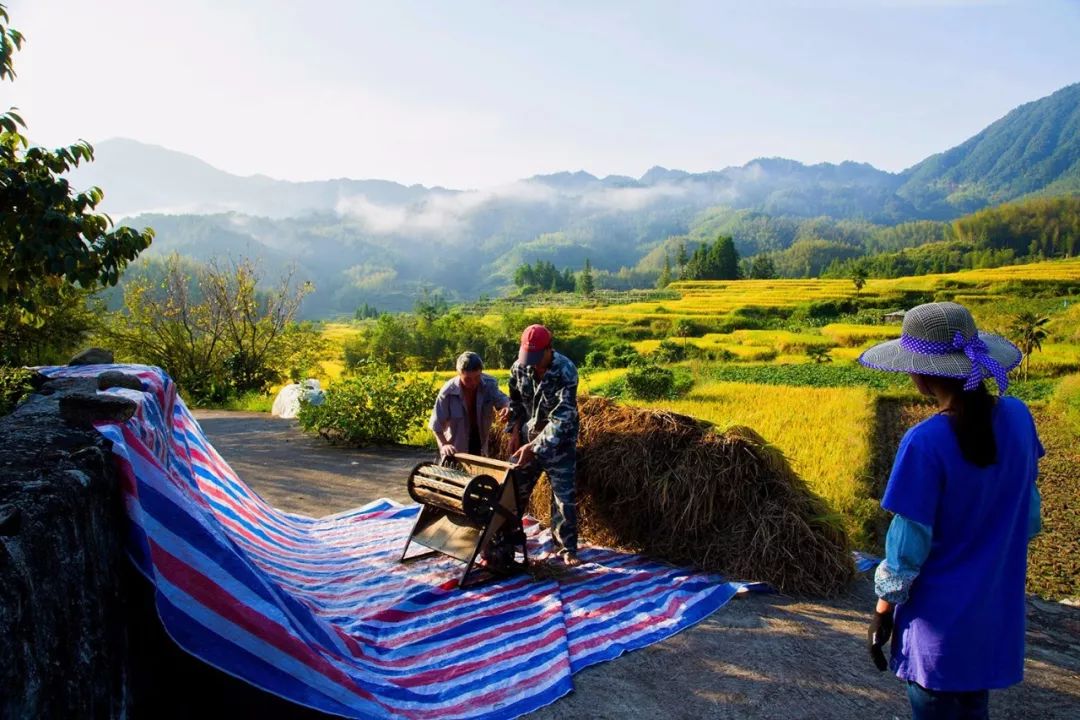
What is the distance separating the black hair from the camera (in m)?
1.83

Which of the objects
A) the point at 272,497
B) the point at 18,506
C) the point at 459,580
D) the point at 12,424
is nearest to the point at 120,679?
the point at 18,506

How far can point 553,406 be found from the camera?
15.5 ft

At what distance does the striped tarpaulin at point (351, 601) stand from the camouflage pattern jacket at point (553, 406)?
2.90 feet

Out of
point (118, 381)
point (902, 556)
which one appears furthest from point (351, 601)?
point (902, 556)

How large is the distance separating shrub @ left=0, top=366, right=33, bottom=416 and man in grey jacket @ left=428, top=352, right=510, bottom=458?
2.69 m

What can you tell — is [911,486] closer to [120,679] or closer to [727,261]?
[120,679]


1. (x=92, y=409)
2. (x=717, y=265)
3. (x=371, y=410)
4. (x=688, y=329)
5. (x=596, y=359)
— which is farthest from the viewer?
(x=717, y=265)

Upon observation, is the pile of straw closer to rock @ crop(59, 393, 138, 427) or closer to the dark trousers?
the dark trousers

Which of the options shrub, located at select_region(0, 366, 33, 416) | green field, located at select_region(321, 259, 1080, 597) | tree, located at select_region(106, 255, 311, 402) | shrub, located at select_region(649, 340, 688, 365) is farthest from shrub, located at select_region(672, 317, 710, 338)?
shrub, located at select_region(0, 366, 33, 416)

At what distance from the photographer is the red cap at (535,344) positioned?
4488mm

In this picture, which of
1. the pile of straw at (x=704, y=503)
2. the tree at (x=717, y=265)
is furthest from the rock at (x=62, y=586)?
the tree at (x=717, y=265)

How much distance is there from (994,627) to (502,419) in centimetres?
438

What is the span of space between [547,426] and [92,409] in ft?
8.57

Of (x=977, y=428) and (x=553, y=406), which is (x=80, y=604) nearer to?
(x=977, y=428)
